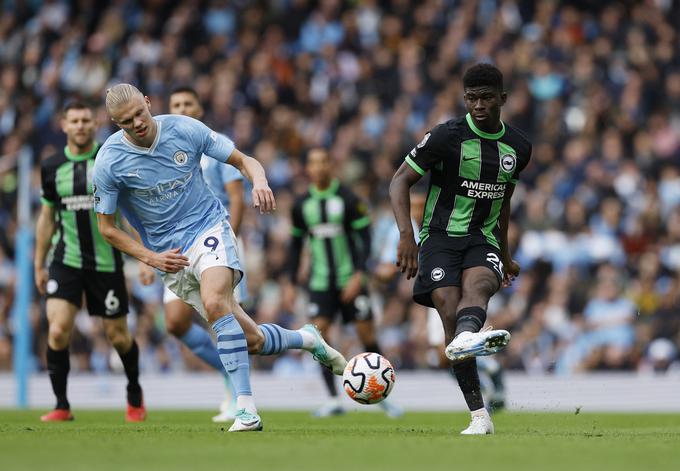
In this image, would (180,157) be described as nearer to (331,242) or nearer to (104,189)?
(104,189)

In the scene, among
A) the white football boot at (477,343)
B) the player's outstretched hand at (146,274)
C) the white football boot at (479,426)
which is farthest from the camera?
the player's outstretched hand at (146,274)

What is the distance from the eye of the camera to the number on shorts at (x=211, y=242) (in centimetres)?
838

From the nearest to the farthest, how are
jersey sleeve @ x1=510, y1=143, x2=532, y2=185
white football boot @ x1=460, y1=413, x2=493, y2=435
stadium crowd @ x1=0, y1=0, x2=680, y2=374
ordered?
white football boot @ x1=460, y1=413, x2=493, y2=435 < jersey sleeve @ x1=510, y1=143, x2=532, y2=185 < stadium crowd @ x1=0, y1=0, x2=680, y2=374

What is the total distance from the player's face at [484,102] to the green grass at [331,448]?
2028mm

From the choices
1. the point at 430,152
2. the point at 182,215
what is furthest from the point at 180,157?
the point at 430,152

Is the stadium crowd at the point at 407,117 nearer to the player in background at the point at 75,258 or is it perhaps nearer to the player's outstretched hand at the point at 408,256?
the player in background at the point at 75,258

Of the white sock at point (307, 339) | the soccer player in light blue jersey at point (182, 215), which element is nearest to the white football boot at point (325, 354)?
the white sock at point (307, 339)

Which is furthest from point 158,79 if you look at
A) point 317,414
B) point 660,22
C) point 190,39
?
point 317,414

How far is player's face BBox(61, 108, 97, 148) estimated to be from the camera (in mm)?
10586

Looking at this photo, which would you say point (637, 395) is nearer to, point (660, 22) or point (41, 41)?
point (660, 22)

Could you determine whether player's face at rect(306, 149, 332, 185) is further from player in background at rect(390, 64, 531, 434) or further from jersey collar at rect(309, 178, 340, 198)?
player in background at rect(390, 64, 531, 434)

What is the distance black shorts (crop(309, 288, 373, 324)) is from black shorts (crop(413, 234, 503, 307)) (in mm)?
4319

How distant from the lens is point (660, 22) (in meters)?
20.5

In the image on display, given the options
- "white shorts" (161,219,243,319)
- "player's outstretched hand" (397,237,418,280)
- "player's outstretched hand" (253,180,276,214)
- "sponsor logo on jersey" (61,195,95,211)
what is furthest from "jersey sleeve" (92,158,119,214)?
"sponsor logo on jersey" (61,195,95,211)
